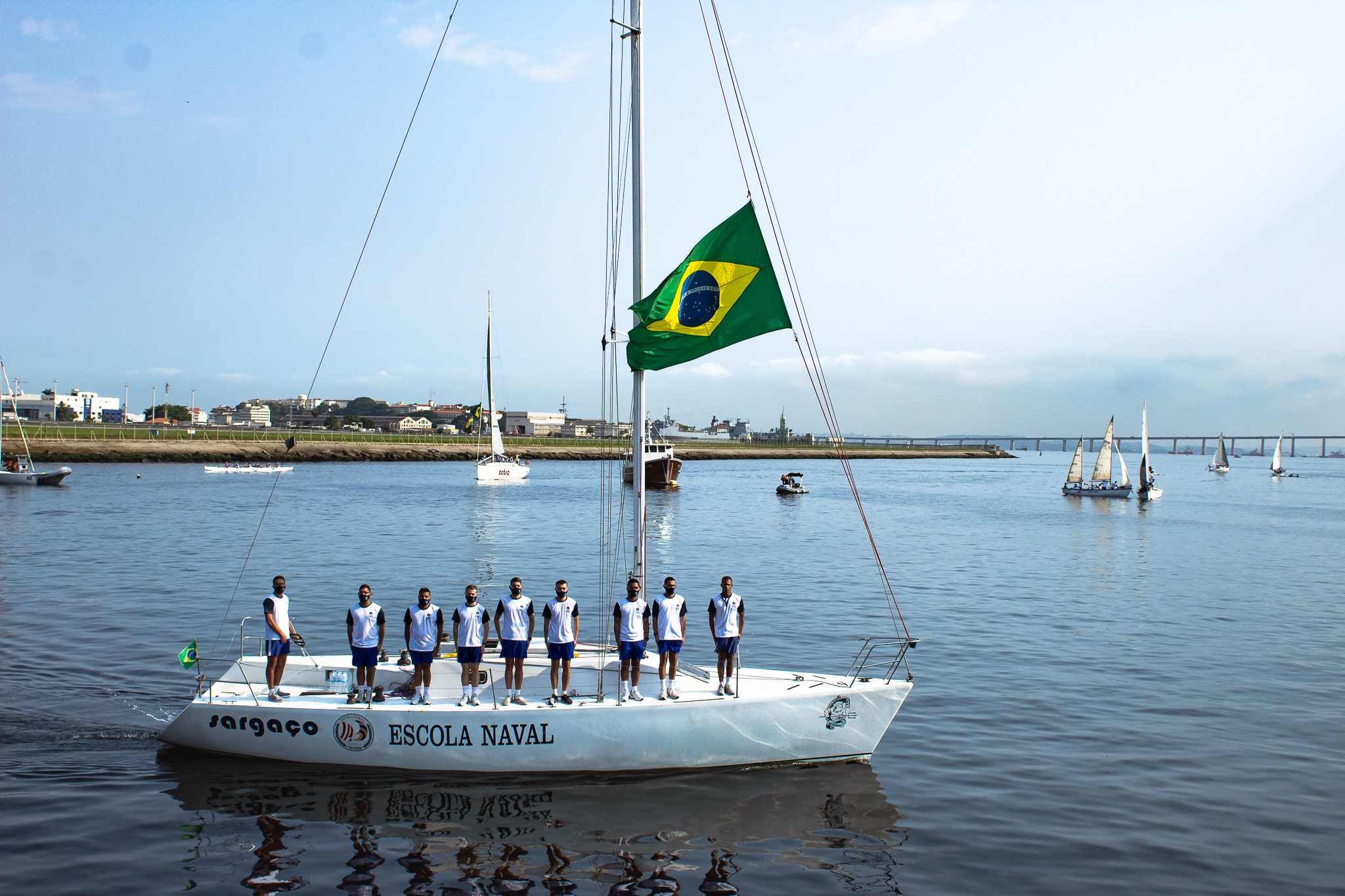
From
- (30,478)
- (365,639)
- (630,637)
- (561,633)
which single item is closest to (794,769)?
(630,637)

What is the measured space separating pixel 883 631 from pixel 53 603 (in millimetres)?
21652

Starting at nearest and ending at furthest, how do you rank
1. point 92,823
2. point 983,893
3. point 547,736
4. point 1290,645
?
point 983,893 < point 92,823 < point 547,736 < point 1290,645

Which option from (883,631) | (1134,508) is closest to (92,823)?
(883,631)

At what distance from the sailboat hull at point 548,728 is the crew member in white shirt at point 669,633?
33cm

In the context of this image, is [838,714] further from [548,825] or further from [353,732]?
[353,732]

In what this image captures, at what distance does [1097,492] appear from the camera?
79500mm

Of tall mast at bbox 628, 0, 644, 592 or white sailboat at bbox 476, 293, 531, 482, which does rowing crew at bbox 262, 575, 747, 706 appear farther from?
white sailboat at bbox 476, 293, 531, 482

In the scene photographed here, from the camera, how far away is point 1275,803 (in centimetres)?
1273

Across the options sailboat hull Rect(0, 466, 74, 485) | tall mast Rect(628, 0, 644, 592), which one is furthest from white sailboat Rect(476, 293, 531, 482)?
tall mast Rect(628, 0, 644, 592)

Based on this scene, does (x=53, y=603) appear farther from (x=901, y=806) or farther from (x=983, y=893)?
(x=983, y=893)

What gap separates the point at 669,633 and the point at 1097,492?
7606 centimetres

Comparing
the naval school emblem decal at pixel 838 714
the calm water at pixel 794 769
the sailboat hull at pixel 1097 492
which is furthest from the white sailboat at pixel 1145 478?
the naval school emblem decal at pixel 838 714

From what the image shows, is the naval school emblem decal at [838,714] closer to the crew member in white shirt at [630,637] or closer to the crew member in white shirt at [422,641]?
the crew member in white shirt at [630,637]

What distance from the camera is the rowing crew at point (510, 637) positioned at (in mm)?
12586
